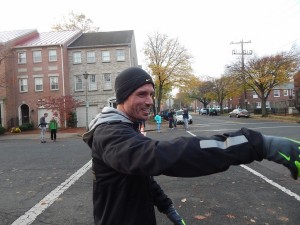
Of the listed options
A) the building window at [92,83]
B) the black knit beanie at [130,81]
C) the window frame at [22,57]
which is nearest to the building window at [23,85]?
the window frame at [22,57]

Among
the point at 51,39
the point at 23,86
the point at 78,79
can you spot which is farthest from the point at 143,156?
the point at 51,39

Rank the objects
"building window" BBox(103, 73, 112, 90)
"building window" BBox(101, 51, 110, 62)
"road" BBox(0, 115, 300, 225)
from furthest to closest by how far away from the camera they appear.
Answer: "building window" BBox(101, 51, 110, 62), "building window" BBox(103, 73, 112, 90), "road" BBox(0, 115, 300, 225)

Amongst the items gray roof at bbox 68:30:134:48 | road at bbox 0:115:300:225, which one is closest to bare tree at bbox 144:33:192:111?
gray roof at bbox 68:30:134:48

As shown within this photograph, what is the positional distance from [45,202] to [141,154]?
4697 millimetres

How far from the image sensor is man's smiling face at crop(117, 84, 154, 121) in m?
1.72

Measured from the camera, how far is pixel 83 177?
7293 mm

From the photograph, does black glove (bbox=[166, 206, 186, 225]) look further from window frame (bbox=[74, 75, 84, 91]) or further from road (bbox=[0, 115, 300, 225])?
window frame (bbox=[74, 75, 84, 91])

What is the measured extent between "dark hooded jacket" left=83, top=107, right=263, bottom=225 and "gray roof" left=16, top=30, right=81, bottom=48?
112 ft

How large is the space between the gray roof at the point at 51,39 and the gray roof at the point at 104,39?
0.98 metres

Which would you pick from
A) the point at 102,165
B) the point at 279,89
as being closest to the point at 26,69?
the point at 102,165

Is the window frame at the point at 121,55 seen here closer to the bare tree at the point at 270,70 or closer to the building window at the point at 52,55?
the building window at the point at 52,55

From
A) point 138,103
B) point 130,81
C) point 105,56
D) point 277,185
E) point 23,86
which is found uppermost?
point 105,56

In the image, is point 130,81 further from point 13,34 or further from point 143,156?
point 13,34

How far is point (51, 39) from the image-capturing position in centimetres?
3584
